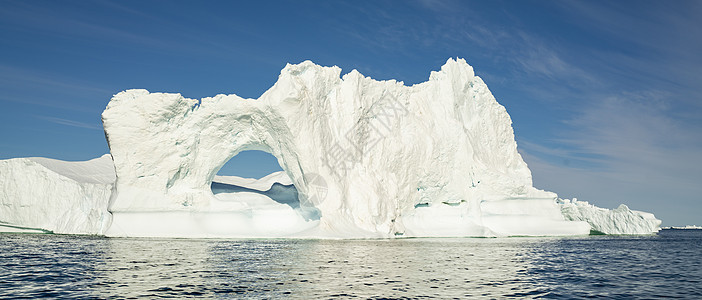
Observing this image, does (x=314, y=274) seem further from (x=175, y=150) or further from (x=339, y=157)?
(x=339, y=157)

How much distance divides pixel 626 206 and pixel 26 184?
162 ft

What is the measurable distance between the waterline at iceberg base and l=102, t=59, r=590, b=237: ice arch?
0.08m

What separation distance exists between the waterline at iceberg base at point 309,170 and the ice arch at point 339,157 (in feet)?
0.26

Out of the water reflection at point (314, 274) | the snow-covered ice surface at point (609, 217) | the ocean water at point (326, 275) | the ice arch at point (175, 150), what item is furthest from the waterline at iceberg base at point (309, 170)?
the water reflection at point (314, 274)

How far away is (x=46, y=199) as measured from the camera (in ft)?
115

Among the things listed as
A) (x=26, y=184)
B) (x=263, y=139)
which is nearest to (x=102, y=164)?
(x=26, y=184)

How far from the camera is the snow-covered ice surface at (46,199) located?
3456 cm

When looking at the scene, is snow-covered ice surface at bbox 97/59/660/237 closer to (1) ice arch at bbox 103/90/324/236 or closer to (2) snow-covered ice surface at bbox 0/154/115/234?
(1) ice arch at bbox 103/90/324/236

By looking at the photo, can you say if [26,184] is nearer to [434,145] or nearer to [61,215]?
[61,215]

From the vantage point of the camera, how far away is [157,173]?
3045 cm

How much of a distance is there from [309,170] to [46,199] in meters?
18.8

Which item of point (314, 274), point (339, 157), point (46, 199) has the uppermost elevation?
point (339, 157)

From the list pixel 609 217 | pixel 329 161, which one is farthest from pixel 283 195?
pixel 609 217

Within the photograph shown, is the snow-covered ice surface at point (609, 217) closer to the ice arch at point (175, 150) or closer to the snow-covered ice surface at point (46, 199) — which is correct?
the ice arch at point (175, 150)
